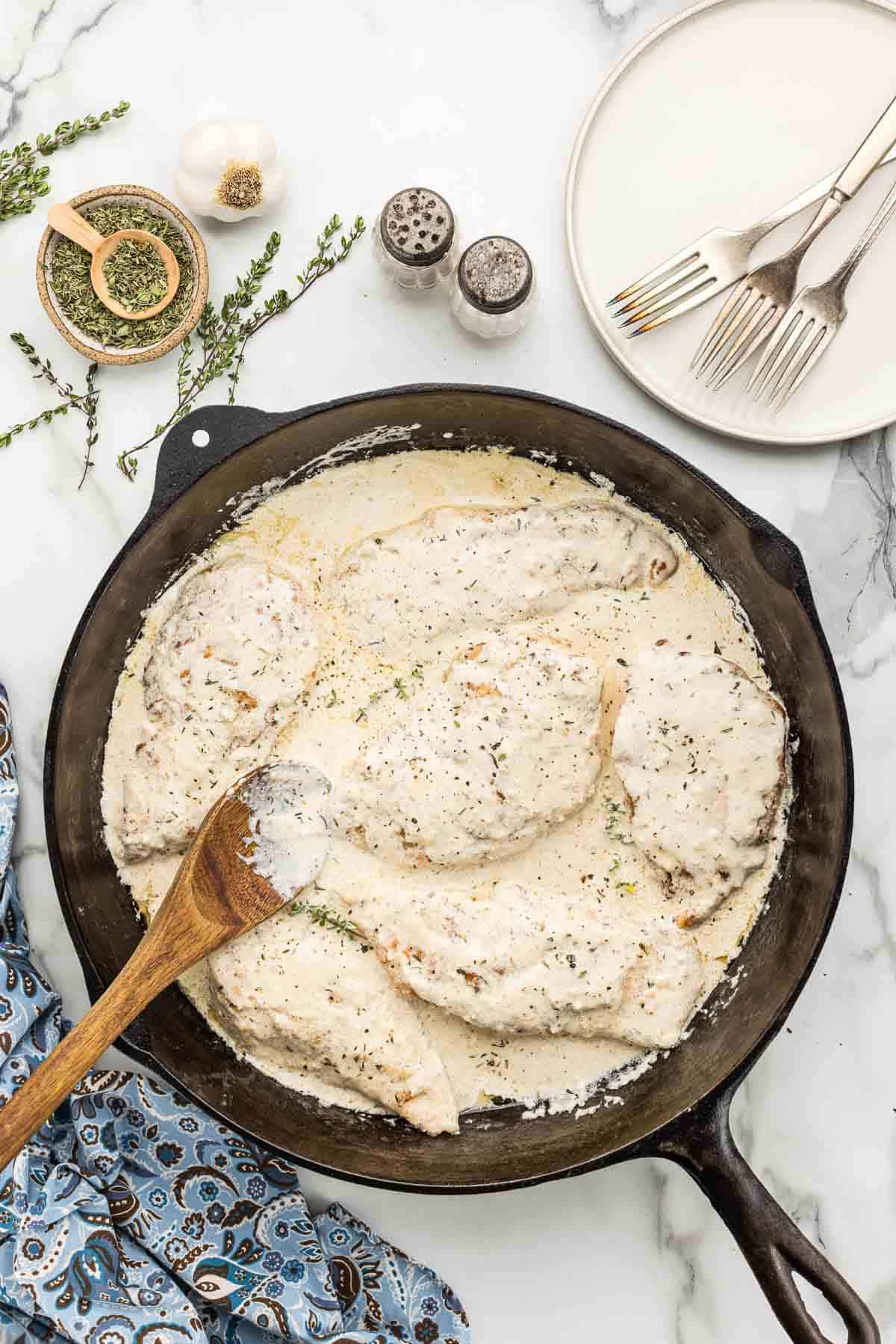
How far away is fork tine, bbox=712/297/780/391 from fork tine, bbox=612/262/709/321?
133 millimetres

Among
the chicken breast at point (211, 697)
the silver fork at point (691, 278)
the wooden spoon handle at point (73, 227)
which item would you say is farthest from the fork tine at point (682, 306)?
the wooden spoon handle at point (73, 227)

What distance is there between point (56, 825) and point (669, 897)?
3.76ft

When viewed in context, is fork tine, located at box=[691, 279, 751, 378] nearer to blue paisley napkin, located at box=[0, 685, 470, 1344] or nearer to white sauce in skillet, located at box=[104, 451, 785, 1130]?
white sauce in skillet, located at box=[104, 451, 785, 1130]

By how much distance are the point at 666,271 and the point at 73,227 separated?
111cm

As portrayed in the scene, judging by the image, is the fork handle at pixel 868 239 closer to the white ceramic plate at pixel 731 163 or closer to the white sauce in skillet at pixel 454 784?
the white ceramic plate at pixel 731 163

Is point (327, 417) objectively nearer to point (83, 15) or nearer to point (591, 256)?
point (591, 256)

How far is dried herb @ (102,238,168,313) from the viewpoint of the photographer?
6.69 feet

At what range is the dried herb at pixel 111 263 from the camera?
204 cm

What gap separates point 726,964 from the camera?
83.3 inches

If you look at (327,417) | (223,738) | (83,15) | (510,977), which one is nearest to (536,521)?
(327,417)

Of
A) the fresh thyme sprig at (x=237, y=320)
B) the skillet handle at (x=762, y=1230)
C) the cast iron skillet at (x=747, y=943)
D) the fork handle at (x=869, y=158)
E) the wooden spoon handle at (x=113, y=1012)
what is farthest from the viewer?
the fresh thyme sprig at (x=237, y=320)

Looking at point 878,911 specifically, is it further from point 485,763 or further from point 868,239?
point 868,239

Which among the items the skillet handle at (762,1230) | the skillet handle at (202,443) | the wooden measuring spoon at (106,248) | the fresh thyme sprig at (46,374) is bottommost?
the skillet handle at (762,1230)

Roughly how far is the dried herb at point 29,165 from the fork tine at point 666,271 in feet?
3.42
